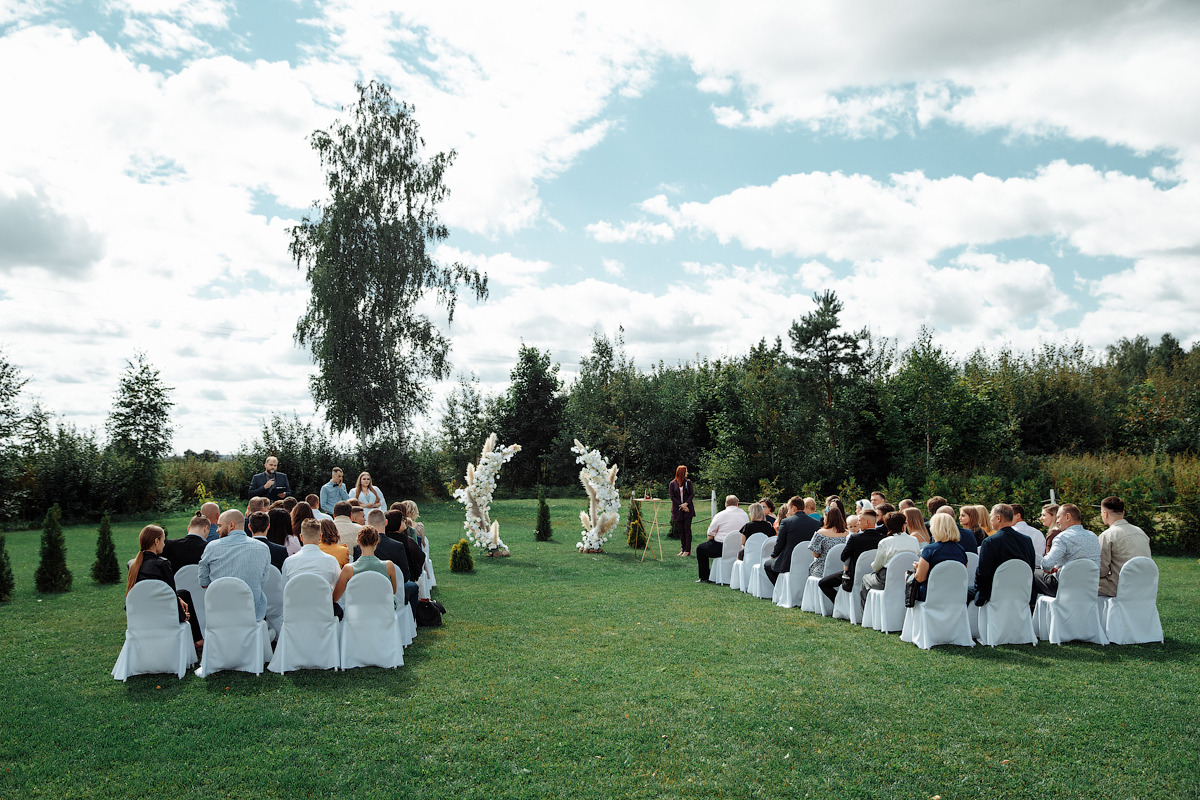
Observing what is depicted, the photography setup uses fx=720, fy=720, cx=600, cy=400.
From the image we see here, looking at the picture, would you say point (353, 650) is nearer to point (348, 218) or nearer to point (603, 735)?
point (603, 735)

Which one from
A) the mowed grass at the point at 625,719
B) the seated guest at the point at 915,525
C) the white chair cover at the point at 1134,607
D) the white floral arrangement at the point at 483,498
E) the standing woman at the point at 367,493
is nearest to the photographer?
the mowed grass at the point at 625,719

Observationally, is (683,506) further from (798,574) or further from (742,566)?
(798,574)

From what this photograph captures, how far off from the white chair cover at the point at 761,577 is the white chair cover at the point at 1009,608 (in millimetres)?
3218

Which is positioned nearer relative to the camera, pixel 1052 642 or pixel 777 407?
pixel 1052 642

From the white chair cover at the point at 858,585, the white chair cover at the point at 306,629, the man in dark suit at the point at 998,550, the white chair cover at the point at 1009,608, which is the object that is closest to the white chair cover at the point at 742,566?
the white chair cover at the point at 858,585

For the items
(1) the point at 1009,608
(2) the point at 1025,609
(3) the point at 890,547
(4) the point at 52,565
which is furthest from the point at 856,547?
(4) the point at 52,565

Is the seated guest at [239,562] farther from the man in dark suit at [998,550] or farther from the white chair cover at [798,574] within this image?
the man in dark suit at [998,550]

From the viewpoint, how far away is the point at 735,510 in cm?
1174

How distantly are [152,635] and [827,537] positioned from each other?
736cm

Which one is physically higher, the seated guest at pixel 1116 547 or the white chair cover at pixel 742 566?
the seated guest at pixel 1116 547

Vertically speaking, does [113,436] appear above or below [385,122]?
below

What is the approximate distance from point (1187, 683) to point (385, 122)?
92.9 ft

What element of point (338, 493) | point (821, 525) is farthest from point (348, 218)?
point (821, 525)

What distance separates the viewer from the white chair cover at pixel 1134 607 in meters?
7.36
